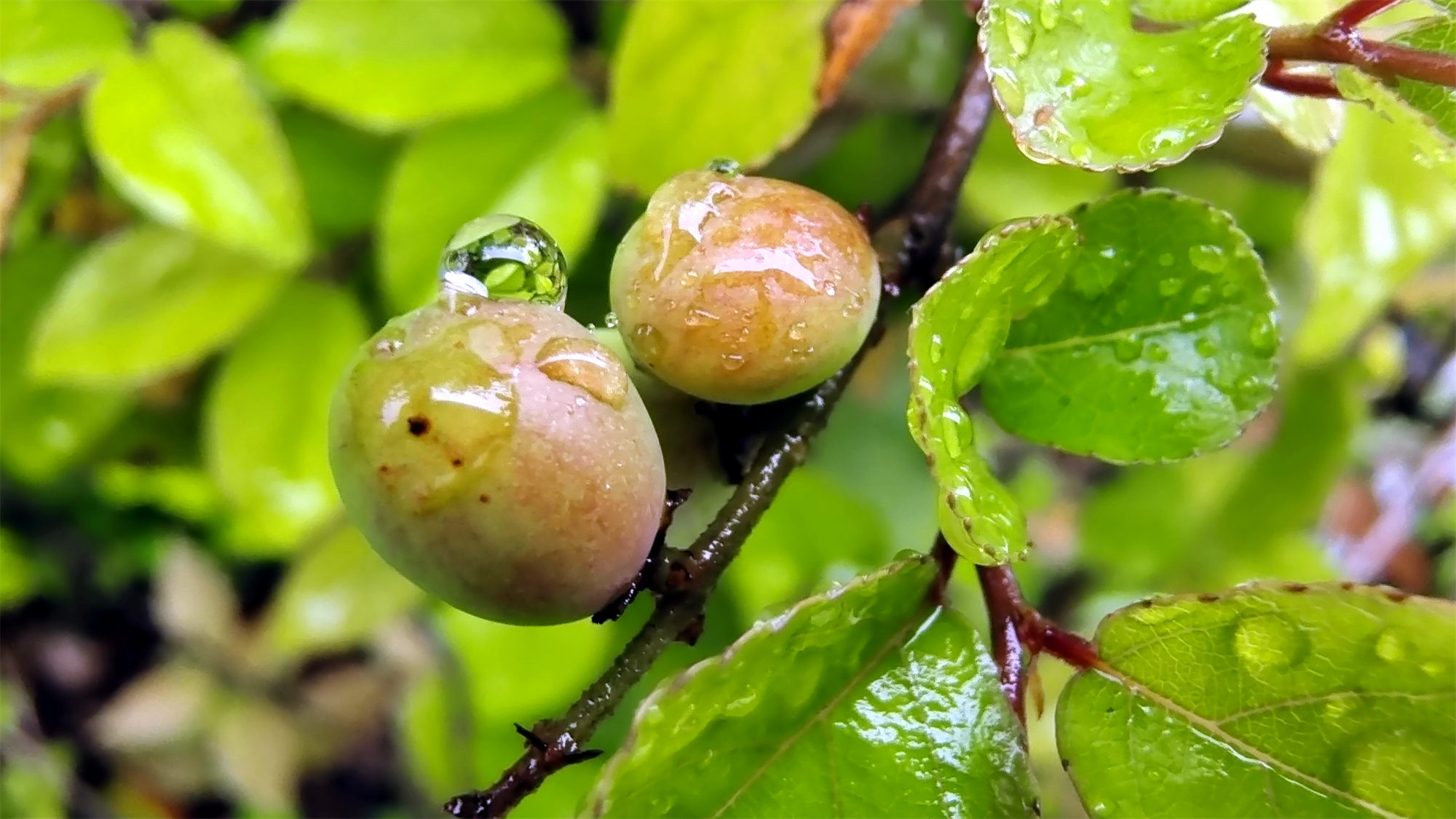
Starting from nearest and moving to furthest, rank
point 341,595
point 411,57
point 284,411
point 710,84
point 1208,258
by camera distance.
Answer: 1. point 1208,258
2. point 710,84
3. point 411,57
4. point 284,411
5. point 341,595

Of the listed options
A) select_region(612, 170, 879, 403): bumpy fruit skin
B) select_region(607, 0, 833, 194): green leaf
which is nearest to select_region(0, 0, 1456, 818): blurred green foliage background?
select_region(607, 0, 833, 194): green leaf

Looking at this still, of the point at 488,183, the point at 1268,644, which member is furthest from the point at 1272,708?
the point at 488,183

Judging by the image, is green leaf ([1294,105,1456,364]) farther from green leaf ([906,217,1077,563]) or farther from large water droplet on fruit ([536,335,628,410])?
large water droplet on fruit ([536,335,628,410])

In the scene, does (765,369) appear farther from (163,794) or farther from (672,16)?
(163,794)

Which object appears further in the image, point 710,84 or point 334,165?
point 334,165

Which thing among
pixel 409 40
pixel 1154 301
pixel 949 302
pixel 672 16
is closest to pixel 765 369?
pixel 949 302

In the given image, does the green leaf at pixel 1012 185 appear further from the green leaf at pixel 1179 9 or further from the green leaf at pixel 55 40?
the green leaf at pixel 55 40

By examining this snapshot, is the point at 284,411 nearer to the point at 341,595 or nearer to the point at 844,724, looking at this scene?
the point at 341,595
